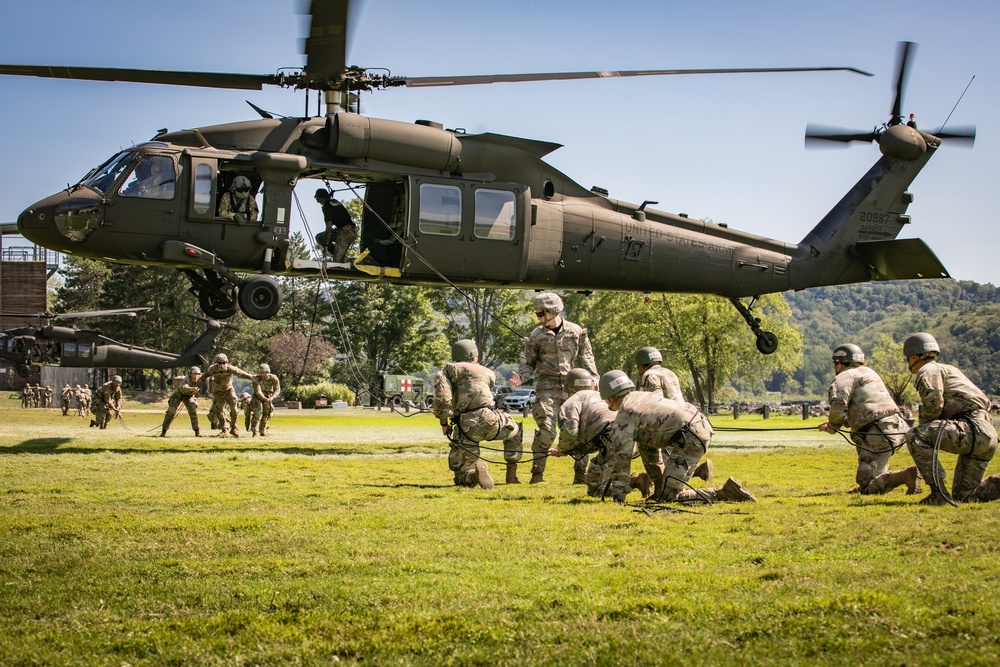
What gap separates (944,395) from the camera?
9992 millimetres

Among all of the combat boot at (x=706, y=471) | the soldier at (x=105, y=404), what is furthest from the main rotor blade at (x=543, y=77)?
the soldier at (x=105, y=404)

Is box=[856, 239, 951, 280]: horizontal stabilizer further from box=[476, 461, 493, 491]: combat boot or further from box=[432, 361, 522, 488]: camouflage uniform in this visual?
box=[476, 461, 493, 491]: combat boot

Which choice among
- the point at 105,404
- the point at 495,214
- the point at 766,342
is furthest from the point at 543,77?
the point at 105,404

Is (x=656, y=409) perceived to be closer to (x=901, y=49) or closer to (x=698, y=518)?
(x=698, y=518)

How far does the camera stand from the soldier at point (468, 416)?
12.0m

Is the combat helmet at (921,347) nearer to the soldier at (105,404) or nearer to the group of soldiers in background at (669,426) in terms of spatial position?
the group of soldiers in background at (669,426)

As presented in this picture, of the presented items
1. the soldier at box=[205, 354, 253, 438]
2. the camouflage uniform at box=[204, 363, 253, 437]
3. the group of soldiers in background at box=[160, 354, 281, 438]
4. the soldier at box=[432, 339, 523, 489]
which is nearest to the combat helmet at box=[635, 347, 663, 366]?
the soldier at box=[432, 339, 523, 489]

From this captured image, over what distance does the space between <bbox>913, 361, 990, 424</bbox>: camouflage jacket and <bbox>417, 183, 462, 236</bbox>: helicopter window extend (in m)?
→ 8.78

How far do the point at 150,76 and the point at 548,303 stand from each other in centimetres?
708

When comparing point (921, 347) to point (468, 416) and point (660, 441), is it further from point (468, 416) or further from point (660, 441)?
point (468, 416)

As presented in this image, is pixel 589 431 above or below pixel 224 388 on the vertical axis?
above

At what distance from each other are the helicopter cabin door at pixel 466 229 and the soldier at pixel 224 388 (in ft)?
23.3

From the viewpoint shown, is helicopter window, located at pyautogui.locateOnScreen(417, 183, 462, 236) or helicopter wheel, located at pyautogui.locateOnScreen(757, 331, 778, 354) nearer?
helicopter window, located at pyautogui.locateOnScreen(417, 183, 462, 236)

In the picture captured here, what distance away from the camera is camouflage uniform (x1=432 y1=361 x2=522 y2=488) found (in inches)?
471
